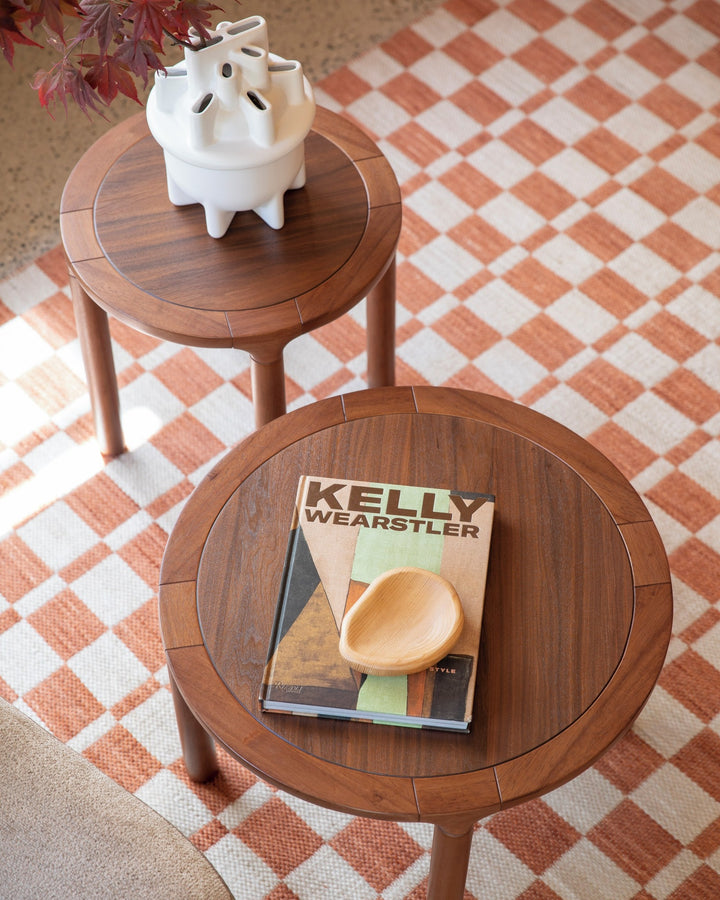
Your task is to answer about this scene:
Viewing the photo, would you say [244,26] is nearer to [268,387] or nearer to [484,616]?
[268,387]

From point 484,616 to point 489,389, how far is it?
813mm

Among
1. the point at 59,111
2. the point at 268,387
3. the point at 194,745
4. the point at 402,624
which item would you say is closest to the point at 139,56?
the point at 268,387

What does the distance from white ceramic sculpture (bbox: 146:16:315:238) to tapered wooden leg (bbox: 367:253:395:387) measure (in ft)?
0.92

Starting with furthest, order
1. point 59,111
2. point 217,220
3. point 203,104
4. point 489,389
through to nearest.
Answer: point 59,111 < point 489,389 < point 217,220 < point 203,104

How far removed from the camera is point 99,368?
163 centimetres

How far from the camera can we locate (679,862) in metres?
1.40

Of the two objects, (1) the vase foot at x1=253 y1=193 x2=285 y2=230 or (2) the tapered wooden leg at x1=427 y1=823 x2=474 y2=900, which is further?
(1) the vase foot at x1=253 y1=193 x2=285 y2=230

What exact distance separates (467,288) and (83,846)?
129 cm

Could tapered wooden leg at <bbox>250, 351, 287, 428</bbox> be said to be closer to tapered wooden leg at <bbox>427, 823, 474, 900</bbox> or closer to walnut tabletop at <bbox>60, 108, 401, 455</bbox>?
walnut tabletop at <bbox>60, 108, 401, 455</bbox>

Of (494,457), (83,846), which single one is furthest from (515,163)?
(83,846)

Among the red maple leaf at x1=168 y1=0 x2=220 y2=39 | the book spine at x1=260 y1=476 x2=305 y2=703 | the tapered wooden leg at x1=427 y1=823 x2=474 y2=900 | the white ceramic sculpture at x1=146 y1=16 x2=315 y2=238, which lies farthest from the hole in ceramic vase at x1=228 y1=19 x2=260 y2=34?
the tapered wooden leg at x1=427 y1=823 x2=474 y2=900

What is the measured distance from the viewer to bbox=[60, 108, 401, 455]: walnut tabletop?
1.36 m

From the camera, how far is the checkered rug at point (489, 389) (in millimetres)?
1425

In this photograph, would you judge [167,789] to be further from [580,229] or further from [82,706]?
[580,229]
